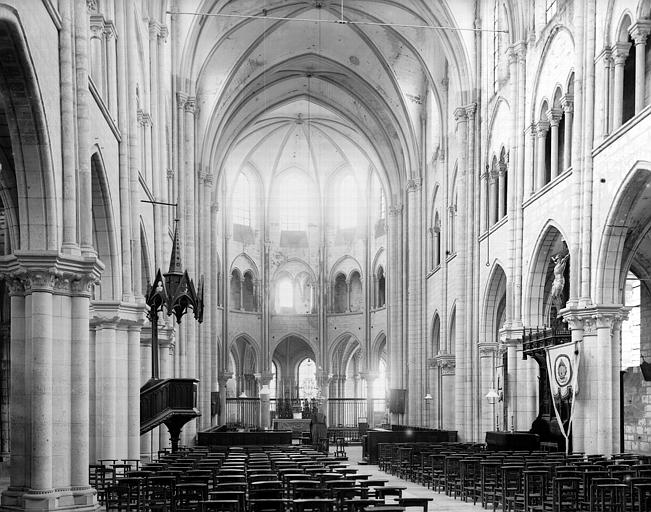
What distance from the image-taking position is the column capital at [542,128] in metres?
29.3

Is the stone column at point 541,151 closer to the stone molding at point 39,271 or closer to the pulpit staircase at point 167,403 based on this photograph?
the pulpit staircase at point 167,403

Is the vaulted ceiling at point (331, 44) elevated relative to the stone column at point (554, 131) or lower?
Answer: elevated

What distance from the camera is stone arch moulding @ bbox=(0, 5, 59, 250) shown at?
13586 mm

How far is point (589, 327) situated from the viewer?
78.1 ft

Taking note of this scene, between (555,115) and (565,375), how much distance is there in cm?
839

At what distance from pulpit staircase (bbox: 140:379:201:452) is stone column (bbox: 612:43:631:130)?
12.8 meters

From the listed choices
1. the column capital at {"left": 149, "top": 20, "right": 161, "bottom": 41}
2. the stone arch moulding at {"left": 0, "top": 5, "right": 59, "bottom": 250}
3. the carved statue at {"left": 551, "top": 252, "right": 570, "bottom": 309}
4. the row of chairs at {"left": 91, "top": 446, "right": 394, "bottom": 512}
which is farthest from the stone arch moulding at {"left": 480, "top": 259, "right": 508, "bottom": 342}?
the stone arch moulding at {"left": 0, "top": 5, "right": 59, "bottom": 250}

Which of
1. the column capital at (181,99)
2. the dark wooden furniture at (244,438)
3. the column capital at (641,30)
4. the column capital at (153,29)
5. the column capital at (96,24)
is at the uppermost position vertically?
the column capital at (153,29)

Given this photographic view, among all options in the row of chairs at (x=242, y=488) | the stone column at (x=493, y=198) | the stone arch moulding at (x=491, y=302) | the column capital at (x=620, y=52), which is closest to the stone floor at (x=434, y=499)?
the row of chairs at (x=242, y=488)

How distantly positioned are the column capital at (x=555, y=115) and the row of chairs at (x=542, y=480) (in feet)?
35.4

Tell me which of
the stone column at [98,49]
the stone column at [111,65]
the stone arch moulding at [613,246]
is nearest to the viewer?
the stone column at [98,49]

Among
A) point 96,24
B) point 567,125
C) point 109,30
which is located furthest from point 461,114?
point 96,24

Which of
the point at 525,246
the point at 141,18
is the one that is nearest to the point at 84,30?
the point at 141,18

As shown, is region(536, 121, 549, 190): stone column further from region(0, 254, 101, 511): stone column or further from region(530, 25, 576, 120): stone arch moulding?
region(0, 254, 101, 511): stone column
